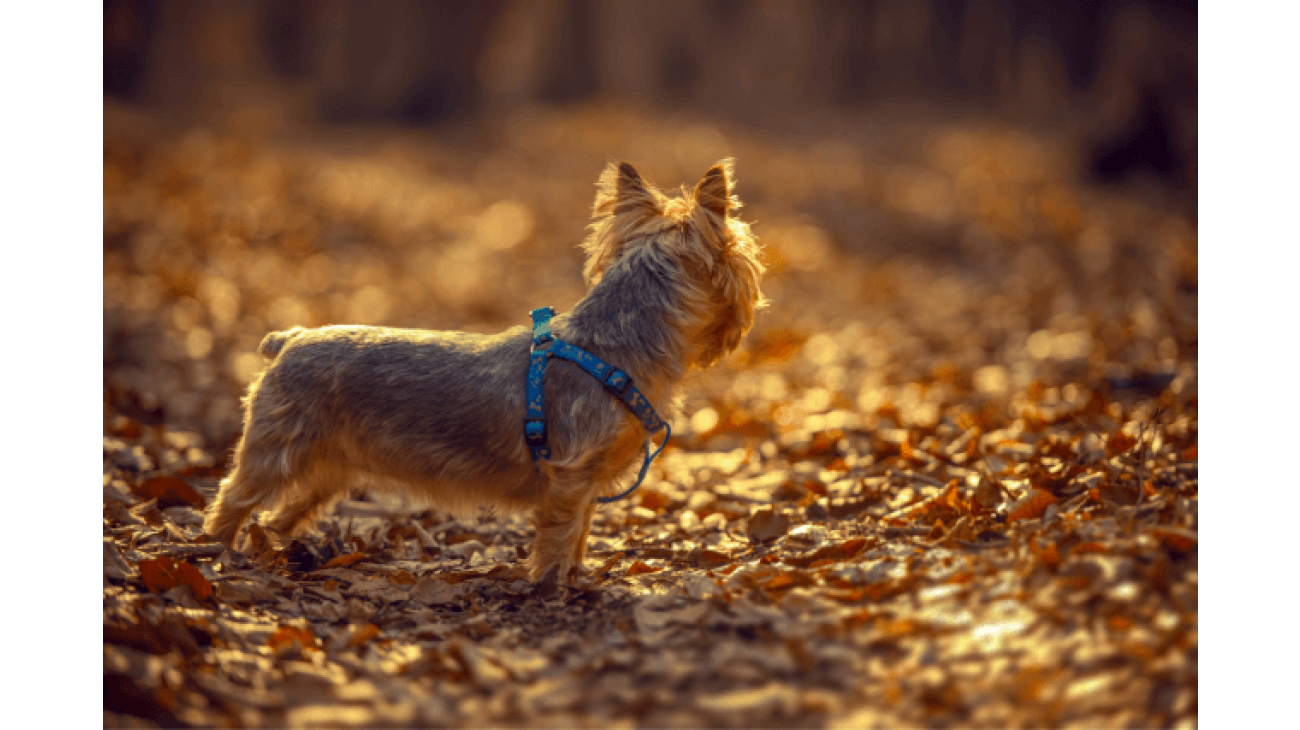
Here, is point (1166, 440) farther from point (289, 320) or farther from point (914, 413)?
point (289, 320)

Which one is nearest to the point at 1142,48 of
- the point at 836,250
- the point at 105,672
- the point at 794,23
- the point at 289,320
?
the point at 836,250

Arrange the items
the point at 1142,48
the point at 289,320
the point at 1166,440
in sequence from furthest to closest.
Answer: the point at 1142,48
the point at 289,320
the point at 1166,440

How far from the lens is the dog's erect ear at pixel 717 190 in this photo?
4.18m

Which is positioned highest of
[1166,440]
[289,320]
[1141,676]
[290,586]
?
[289,320]

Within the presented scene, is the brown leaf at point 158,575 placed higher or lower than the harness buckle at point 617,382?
lower

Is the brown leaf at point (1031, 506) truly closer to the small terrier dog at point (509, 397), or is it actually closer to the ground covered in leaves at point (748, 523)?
the ground covered in leaves at point (748, 523)

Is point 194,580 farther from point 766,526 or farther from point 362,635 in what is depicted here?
point 766,526

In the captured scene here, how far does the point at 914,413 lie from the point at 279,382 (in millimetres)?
4677

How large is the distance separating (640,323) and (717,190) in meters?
0.76

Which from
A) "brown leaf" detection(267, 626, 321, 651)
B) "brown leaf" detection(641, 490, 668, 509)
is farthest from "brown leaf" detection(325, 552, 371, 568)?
"brown leaf" detection(641, 490, 668, 509)

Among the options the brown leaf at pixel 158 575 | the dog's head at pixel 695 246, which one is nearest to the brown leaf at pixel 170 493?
the brown leaf at pixel 158 575

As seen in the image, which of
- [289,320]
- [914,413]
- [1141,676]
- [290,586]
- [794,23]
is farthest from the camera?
[794,23]

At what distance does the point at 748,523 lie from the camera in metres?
4.88

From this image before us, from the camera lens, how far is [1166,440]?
16.0 feet
